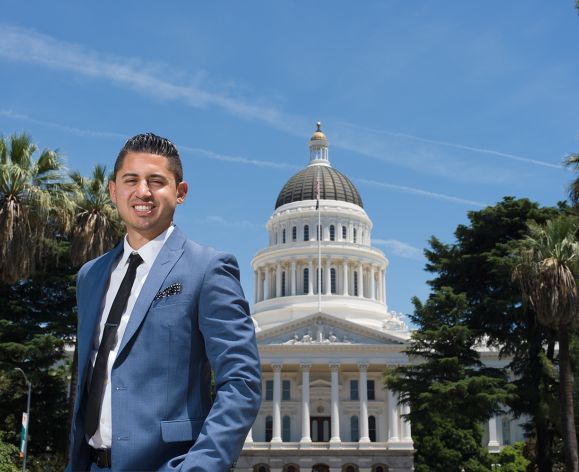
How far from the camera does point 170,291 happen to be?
158 inches

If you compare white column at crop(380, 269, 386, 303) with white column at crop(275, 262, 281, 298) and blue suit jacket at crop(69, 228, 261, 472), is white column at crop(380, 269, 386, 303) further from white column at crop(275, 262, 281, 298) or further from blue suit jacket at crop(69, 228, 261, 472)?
blue suit jacket at crop(69, 228, 261, 472)

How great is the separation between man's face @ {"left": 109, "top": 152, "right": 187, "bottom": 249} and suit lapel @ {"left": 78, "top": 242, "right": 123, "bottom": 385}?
32cm

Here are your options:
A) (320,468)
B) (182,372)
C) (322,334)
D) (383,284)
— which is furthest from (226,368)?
(383,284)

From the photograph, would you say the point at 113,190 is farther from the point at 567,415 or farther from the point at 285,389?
the point at 285,389

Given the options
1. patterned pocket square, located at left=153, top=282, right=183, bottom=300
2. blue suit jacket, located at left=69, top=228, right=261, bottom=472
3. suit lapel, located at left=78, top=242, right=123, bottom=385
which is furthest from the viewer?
suit lapel, located at left=78, top=242, right=123, bottom=385

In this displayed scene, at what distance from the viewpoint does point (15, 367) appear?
35094mm

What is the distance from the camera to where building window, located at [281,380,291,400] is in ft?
268

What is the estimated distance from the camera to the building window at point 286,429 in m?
79.1

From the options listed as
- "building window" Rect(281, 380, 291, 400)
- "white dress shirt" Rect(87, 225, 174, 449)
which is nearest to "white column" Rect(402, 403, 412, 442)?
"building window" Rect(281, 380, 291, 400)

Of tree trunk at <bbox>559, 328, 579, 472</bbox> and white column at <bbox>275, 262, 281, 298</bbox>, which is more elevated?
white column at <bbox>275, 262, 281, 298</bbox>

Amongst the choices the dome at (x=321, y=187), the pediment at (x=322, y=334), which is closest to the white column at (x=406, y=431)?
the pediment at (x=322, y=334)

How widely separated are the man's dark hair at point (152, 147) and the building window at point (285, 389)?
78.9 m

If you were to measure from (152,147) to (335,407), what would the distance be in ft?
244

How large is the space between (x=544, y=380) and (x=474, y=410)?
3.70 metres
